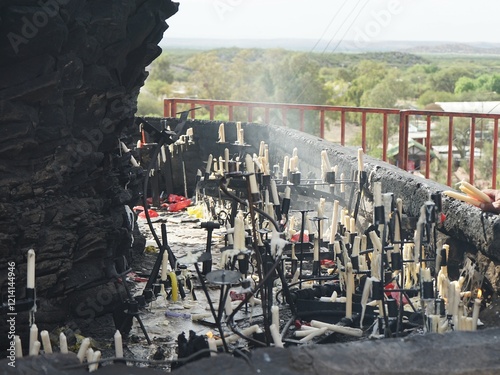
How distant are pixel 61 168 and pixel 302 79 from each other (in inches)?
1414

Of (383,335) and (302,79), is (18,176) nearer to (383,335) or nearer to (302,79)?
(383,335)

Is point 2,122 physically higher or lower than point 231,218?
higher

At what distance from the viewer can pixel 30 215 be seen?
20.7 ft

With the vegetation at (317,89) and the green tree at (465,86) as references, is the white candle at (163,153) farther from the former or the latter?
the green tree at (465,86)

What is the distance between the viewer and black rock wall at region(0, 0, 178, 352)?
6109 millimetres

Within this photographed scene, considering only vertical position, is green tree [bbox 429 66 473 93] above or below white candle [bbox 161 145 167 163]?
below

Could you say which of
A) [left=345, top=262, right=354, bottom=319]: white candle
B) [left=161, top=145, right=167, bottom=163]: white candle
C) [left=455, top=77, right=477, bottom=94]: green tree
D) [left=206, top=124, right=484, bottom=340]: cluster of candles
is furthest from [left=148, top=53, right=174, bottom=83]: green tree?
[left=345, top=262, right=354, bottom=319]: white candle

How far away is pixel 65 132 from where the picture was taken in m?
6.55

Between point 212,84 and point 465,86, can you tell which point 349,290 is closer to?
point 212,84

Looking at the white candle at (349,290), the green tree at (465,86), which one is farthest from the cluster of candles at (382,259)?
the green tree at (465,86)

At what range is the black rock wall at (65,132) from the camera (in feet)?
20.0

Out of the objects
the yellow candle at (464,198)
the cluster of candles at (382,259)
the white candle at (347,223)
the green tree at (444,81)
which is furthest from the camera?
the green tree at (444,81)

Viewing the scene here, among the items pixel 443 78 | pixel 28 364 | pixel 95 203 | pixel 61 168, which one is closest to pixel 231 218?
pixel 95 203

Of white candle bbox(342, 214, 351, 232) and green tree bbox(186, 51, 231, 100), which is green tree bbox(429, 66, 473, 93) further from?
white candle bbox(342, 214, 351, 232)
